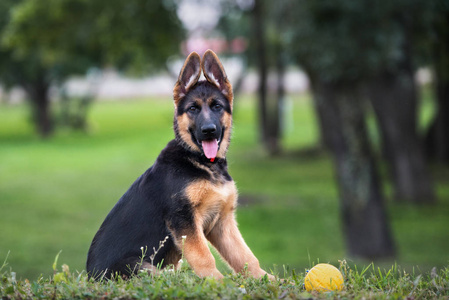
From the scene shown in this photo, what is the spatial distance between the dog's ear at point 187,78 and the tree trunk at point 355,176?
8409 mm

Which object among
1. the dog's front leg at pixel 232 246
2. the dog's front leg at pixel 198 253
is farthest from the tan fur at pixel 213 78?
the dog's front leg at pixel 198 253

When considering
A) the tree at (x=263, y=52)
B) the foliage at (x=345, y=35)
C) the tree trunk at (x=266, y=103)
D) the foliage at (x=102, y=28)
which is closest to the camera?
the foliage at (x=345, y=35)

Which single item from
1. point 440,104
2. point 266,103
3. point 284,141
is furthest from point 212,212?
point 284,141

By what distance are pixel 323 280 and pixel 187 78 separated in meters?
2.00

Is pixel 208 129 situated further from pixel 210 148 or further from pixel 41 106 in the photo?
pixel 41 106

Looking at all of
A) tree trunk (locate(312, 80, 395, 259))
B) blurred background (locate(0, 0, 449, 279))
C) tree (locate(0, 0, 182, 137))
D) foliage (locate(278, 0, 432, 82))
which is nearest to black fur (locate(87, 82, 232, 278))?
blurred background (locate(0, 0, 449, 279))

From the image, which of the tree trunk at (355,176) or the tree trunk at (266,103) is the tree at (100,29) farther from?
the tree trunk at (266,103)

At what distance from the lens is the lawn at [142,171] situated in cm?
1705

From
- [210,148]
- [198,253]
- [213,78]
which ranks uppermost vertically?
[213,78]

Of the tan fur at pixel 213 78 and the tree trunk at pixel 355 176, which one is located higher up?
the tan fur at pixel 213 78

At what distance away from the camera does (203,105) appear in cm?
562

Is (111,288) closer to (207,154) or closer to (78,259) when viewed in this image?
(207,154)

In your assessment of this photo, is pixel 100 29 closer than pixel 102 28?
No

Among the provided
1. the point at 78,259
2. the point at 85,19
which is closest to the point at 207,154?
the point at 78,259
